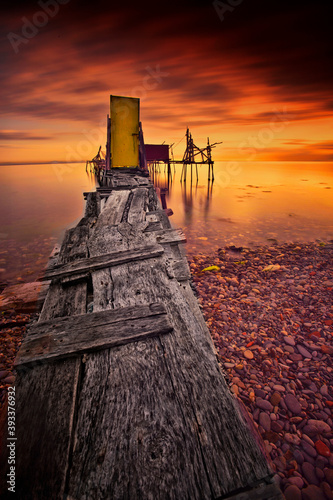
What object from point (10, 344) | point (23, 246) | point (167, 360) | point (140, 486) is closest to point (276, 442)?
point (167, 360)

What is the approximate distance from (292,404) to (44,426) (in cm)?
305

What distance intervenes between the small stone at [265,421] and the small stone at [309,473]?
440 millimetres

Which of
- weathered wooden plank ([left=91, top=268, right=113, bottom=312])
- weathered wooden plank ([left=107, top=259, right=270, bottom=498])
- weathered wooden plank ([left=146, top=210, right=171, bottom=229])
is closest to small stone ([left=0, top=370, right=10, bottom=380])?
weathered wooden plank ([left=91, top=268, right=113, bottom=312])

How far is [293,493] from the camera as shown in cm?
227

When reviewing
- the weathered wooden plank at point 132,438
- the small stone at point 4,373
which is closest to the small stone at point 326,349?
the weathered wooden plank at point 132,438

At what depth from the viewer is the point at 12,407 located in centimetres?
137

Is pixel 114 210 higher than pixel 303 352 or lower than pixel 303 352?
higher

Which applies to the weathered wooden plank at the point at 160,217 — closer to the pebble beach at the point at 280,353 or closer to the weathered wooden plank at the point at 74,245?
the weathered wooden plank at the point at 74,245

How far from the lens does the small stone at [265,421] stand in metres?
2.83

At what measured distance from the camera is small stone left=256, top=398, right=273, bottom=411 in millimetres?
3020

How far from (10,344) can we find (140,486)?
407cm

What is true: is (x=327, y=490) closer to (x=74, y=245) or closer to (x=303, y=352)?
(x=303, y=352)

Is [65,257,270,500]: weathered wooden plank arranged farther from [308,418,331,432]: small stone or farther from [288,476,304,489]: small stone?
[308,418,331,432]: small stone

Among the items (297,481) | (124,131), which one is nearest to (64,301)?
Result: (297,481)
